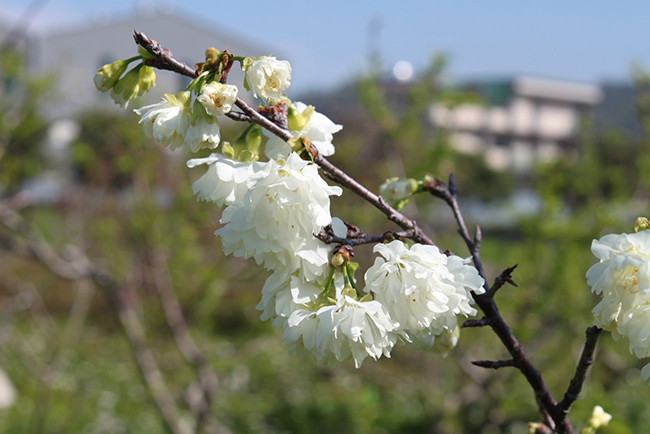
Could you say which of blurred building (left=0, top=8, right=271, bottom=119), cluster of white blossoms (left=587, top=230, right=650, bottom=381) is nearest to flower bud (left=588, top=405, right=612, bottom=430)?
cluster of white blossoms (left=587, top=230, right=650, bottom=381)

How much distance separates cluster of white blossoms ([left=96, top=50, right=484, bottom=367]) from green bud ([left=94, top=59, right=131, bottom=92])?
11 centimetres

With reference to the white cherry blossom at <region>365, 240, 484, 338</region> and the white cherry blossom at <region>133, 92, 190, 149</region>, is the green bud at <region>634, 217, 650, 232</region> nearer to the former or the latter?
the white cherry blossom at <region>365, 240, 484, 338</region>

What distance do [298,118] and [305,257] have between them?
25 centimetres

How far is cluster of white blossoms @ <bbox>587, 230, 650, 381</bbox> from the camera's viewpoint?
71 cm

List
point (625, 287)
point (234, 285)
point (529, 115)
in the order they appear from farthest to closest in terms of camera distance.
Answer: point (529, 115), point (234, 285), point (625, 287)

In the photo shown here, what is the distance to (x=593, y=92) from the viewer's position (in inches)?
1537

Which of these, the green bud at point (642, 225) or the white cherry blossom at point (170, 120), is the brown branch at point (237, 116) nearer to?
the white cherry blossom at point (170, 120)

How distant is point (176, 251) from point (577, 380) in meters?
3.33

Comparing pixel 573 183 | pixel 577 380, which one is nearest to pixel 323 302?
pixel 577 380

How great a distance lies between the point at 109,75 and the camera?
2.98 ft

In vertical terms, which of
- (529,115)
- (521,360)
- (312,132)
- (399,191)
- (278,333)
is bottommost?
(529,115)

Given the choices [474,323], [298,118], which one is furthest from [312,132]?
[474,323]

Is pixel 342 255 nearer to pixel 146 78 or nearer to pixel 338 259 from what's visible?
pixel 338 259

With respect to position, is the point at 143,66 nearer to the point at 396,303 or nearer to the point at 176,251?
the point at 396,303
